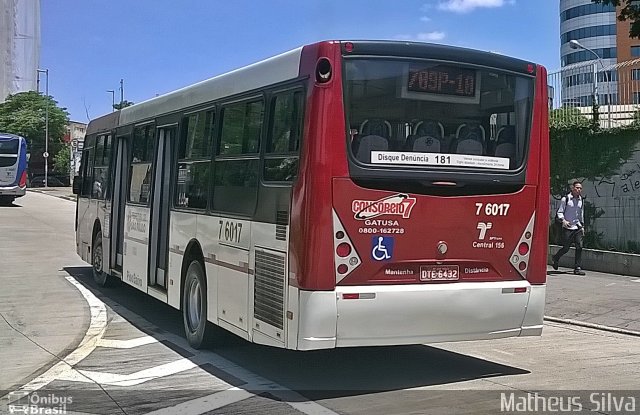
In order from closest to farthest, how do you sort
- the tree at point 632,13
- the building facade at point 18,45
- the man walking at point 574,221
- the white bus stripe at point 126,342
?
the white bus stripe at point 126,342 → the tree at point 632,13 → the man walking at point 574,221 → the building facade at point 18,45

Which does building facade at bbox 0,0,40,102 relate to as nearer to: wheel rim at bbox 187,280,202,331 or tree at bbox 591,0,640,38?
tree at bbox 591,0,640,38

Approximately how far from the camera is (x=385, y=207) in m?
7.10

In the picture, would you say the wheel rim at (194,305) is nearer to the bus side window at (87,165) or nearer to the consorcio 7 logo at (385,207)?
the consorcio 7 logo at (385,207)

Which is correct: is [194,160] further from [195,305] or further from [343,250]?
[343,250]

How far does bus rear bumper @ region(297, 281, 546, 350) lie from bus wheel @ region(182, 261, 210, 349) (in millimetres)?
2545

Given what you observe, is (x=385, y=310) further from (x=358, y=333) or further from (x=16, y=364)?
(x=16, y=364)

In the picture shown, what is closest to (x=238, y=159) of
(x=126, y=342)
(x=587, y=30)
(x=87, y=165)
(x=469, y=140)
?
(x=469, y=140)

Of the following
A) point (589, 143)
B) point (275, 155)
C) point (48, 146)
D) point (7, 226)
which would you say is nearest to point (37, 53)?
point (48, 146)

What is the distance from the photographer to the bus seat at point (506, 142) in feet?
25.3

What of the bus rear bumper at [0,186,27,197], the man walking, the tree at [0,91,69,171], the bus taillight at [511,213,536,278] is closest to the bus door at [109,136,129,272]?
the bus taillight at [511,213,536,278]

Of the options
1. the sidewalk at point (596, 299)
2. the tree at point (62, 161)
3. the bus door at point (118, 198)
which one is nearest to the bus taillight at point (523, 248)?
the sidewalk at point (596, 299)

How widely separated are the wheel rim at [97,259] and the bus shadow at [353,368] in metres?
5.34

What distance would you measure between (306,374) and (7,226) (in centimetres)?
2309

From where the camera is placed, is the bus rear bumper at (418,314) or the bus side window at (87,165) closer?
the bus rear bumper at (418,314)
